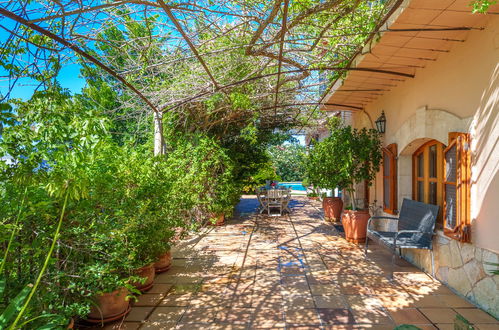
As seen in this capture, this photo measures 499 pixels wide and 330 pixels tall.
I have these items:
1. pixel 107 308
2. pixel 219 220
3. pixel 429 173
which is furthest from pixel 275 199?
pixel 107 308

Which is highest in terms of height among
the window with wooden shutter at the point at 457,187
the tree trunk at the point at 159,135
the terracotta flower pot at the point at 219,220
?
the tree trunk at the point at 159,135

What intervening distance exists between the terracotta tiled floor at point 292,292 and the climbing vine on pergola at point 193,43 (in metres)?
2.32

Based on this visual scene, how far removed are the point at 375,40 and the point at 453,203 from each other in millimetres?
1966

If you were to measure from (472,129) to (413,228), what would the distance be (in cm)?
152

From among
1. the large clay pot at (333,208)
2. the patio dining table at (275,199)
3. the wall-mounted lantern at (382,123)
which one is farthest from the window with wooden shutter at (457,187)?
the patio dining table at (275,199)

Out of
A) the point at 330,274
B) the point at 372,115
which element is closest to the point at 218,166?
the point at 372,115

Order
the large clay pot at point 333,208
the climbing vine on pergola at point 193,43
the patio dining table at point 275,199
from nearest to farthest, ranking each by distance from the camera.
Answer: the climbing vine on pergola at point 193,43
the large clay pot at point 333,208
the patio dining table at point 275,199

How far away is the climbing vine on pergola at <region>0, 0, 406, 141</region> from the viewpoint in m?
2.40

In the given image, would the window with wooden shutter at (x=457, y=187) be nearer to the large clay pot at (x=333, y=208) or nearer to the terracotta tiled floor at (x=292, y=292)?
the terracotta tiled floor at (x=292, y=292)

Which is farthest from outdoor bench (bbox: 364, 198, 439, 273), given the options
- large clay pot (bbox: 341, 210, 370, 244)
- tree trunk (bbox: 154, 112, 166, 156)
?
tree trunk (bbox: 154, 112, 166, 156)

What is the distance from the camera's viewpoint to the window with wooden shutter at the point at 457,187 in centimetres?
311

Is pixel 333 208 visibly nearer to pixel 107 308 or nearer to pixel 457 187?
pixel 457 187

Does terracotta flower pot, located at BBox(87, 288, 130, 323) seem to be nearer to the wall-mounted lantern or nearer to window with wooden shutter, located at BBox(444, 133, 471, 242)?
window with wooden shutter, located at BBox(444, 133, 471, 242)

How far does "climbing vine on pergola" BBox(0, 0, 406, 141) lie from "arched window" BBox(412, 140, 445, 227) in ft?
4.08
